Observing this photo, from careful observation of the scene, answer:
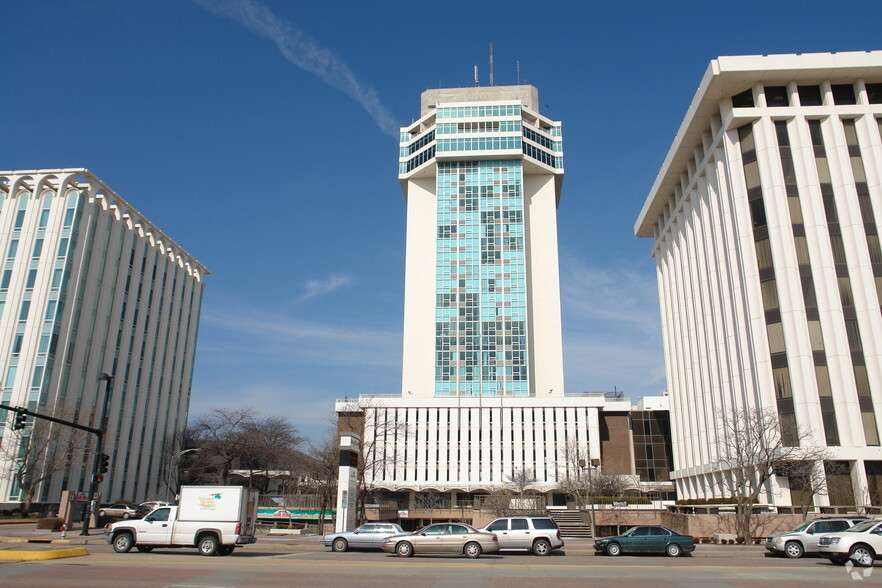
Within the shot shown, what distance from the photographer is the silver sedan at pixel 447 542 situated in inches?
1035

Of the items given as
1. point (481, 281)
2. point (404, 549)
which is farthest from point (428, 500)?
point (404, 549)

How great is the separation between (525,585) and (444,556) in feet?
37.2

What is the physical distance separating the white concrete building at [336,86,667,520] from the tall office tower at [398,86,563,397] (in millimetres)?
182

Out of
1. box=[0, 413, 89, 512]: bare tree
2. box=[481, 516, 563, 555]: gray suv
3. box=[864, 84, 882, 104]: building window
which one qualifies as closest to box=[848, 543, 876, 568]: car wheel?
box=[481, 516, 563, 555]: gray suv

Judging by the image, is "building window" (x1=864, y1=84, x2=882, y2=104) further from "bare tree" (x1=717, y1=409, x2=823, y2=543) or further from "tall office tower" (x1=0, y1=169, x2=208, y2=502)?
"tall office tower" (x1=0, y1=169, x2=208, y2=502)

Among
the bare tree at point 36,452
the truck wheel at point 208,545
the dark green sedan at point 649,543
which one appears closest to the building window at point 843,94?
the dark green sedan at point 649,543

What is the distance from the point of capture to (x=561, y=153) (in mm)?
109188

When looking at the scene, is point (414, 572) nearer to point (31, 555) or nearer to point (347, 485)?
point (31, 555)

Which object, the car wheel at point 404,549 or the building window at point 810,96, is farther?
the building window at point 810,96

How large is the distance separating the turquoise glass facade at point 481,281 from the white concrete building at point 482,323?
159mm

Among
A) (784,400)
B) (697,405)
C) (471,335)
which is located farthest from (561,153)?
(784,400)

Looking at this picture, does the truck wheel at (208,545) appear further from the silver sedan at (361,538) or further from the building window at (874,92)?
the building window at (874,92)

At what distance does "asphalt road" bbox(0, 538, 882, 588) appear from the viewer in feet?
54.9

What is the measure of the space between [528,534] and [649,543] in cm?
534
